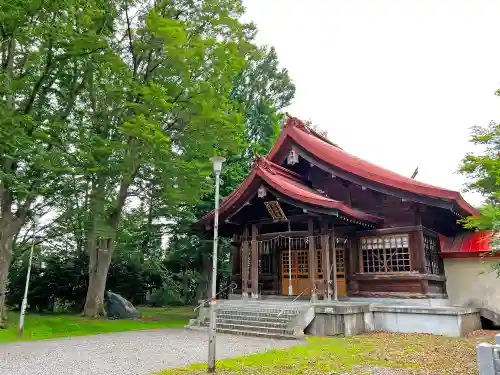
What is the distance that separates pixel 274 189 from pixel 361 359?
6.81 m

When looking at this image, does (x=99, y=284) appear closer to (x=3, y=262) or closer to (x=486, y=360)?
(x=3, y=262)

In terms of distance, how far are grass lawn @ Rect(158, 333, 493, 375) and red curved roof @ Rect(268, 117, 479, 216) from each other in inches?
184

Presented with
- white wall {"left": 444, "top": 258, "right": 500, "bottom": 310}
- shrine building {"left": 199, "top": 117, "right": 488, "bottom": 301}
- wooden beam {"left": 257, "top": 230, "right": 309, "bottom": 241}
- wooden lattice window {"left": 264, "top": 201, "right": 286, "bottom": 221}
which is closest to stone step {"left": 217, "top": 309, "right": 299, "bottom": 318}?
shrine building {"left": 199, "top": 117, "right": 488, "bottom": 301}

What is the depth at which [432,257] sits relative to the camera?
14.6 metres

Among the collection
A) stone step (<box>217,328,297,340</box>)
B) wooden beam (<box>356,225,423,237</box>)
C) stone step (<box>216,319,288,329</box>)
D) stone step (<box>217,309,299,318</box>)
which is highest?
wooden beam (<box>356,225,423,237</box>)

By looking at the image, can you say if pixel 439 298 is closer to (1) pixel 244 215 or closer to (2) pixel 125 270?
(1) pixel 244 215

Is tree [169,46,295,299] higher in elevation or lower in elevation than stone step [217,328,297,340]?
higher

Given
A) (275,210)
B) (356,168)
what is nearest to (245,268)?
(275,210)

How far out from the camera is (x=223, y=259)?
24891mm

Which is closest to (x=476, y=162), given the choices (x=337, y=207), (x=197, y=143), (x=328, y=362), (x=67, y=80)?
(x=337, y=207)

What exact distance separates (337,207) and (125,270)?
15615mm

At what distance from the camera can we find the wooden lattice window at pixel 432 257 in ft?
46.3

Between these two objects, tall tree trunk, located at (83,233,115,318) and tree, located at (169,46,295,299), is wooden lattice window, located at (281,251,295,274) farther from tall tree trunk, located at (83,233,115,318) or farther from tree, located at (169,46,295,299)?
tall tree trunk, located at (83,233,115,318)

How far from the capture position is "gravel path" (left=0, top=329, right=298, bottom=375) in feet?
22.7
